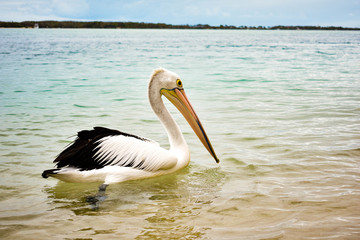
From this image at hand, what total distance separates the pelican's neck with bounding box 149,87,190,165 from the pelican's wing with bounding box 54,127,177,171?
0.22 metres

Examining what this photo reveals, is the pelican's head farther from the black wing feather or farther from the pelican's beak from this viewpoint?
the black wing feather

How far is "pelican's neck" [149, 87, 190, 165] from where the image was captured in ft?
12.2

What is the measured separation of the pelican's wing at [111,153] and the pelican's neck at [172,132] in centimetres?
22

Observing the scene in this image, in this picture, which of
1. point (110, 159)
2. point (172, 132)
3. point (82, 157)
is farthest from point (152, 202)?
point (172, 132)

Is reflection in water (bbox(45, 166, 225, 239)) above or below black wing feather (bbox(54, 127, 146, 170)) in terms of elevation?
below

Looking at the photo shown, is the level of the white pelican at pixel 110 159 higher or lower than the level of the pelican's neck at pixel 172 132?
lower

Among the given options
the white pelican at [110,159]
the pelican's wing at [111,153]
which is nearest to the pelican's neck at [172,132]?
the white pelican at [110,159]

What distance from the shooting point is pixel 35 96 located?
28.2 ft

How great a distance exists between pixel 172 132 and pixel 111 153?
29.6 inches

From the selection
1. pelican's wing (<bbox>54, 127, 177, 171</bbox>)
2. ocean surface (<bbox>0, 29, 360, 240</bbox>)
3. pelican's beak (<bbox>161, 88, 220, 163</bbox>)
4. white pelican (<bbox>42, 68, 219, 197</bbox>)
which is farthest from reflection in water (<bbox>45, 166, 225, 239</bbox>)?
pelican's beak (<bbox>161, 88, 220, 163</bbox>)

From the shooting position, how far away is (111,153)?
3312 millimetres

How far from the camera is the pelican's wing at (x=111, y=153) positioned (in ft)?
10.8

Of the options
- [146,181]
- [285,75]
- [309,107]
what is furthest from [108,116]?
[285,75]

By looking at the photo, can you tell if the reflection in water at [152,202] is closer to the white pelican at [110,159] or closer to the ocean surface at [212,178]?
the ocean surface at [212,178]
